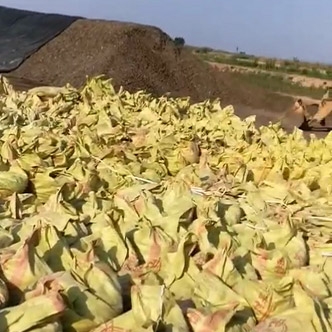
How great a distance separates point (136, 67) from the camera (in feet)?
43.8

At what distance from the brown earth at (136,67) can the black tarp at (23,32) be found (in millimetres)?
167

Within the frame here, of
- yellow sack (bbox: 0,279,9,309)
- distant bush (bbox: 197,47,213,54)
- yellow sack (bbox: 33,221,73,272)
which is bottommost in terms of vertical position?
distant bush (bbox: 197,47,213,54)

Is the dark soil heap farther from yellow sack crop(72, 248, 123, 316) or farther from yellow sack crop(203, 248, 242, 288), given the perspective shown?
yellow sack crop(72, 248, 123, 316)

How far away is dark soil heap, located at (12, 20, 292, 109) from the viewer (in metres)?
12.8

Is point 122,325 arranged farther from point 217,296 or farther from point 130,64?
point 130,64

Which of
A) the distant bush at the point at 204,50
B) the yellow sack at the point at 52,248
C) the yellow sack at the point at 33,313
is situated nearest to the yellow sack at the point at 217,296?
the yellow sack at the point at 52,248

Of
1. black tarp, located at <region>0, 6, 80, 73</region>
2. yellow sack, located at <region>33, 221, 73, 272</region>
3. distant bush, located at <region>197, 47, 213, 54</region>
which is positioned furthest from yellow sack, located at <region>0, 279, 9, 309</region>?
distant bush, located at <region>197, 47, 213, 54</region>

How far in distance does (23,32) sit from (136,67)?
281 centimetres

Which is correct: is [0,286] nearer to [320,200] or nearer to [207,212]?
[207,212]

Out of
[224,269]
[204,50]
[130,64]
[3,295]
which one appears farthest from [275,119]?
[204,50]

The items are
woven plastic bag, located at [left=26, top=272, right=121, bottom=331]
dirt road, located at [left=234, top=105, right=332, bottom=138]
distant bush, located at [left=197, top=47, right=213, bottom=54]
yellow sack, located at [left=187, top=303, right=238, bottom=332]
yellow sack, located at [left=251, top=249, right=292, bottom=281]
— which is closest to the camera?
woven plastic bag, located at [left=26, top=272, right=121, bottom=331]

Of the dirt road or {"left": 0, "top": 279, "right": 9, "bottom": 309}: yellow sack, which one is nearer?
{"left": 0, "top": 279, "right": 9, "bottom": 309}: yellow sack

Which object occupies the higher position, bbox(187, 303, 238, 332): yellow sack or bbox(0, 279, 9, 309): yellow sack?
→ bbox(0, 279, 9, 309): yellow sack

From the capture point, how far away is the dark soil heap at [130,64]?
12.8 m
